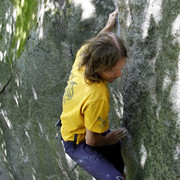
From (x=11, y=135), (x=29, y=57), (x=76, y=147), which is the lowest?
(x=11, y=135)

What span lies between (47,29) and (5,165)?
11.8 ft

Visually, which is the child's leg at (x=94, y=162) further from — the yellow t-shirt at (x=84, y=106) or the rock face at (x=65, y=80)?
the rock face at (x=65, y=80)

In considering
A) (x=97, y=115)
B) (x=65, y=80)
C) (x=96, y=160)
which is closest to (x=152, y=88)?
(x=97, y=115)

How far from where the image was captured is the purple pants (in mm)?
2205

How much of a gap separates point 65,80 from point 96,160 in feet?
4.98

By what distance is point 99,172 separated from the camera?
2.24 metres

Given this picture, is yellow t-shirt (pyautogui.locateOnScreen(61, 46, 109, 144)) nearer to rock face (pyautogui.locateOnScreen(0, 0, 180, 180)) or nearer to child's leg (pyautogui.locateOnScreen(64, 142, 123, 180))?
child's leg (pyautogui.locateOnScreen(64, 142, 123, 180))

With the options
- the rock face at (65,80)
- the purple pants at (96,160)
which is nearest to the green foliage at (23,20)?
the rock face at (65,80)

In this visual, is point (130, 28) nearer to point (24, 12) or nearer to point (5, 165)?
point (24, 12)

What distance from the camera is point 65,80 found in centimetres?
349

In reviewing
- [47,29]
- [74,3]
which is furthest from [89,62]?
[47,29]

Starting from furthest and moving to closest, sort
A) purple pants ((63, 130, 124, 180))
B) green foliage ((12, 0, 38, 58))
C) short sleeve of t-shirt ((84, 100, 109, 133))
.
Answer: green foliage ((12, 0, 38, 58))
purple pants ((63, 130, 124, 180))
short sleeve of t-shirt ((84, 100, 109, 133))

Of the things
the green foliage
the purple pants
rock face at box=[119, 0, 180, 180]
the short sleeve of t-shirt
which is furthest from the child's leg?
the green foliage

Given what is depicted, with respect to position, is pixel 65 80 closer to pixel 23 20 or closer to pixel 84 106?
pixel 23 20
